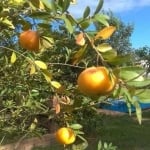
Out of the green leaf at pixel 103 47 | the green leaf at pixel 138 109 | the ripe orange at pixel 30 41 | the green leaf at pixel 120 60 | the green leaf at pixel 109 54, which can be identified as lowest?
the green leaf at pixel 138 109

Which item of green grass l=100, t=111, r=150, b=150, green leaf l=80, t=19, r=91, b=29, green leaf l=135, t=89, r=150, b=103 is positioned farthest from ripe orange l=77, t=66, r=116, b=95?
green grass l=100, t=111, r=150, b=150

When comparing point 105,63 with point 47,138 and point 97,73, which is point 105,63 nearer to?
point 97,73

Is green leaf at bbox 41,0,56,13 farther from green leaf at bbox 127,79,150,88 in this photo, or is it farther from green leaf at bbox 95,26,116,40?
green leaf at bbox 127,79,150,88

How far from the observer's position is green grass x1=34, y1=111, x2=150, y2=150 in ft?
35.2

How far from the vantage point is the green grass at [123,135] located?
1074 centimetres

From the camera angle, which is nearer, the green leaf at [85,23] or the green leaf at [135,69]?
the green leaf at [135,69]

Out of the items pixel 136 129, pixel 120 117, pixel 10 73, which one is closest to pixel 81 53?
pixel 10 73

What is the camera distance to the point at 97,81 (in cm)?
94

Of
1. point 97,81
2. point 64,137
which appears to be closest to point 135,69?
point 97,81

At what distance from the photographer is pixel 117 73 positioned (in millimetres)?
1025

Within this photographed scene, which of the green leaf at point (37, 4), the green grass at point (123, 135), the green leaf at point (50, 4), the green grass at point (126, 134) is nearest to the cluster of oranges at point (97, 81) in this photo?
the green leaf at point (50, 4)

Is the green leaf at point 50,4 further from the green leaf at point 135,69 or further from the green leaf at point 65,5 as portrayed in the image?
the green leaf at point 135,69

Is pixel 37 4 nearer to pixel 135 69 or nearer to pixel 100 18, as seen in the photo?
pixel 100 18

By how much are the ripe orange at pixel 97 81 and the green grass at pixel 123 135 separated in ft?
30.1
